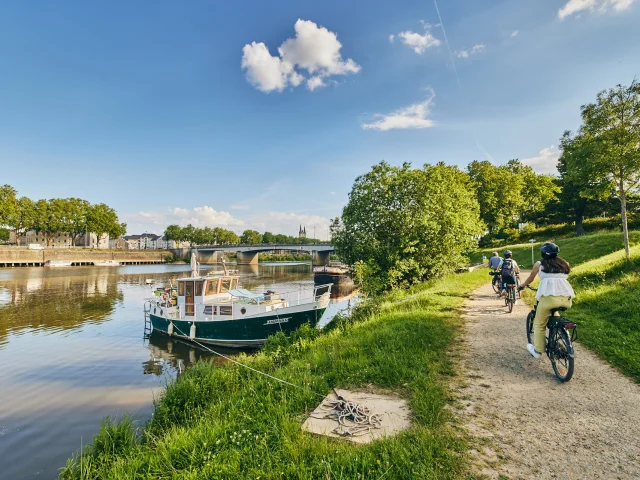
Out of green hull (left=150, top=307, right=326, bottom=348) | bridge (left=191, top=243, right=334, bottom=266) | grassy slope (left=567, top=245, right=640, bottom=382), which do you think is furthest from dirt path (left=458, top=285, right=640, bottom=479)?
bridge (left=191, top=243, right=334, bottom=266)

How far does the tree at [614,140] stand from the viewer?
48.3 ft

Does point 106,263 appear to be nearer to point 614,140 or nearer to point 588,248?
point 588,248

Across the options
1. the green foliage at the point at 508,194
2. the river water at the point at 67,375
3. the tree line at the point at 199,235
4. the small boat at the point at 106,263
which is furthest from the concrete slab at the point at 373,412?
the tree line at the point at 199,235

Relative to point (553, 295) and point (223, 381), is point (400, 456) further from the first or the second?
point (223, 381)

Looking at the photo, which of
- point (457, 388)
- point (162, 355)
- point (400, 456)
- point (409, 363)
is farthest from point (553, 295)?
point (162, 355)

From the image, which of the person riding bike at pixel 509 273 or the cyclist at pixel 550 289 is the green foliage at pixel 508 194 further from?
the cyclist at pixel 550 289

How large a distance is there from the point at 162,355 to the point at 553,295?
1761 centimetres

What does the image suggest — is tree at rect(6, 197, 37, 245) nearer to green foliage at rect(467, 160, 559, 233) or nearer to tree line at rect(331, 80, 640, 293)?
tree line at rect(331, 80, 640, 293)

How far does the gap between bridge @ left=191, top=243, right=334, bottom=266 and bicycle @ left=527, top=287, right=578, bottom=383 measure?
69.7 metres

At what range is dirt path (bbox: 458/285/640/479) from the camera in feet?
11.6

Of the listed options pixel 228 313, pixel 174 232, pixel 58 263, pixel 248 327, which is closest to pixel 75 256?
pixel 58 263

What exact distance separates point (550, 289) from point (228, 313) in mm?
15414

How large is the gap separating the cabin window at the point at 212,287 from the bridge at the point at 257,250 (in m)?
57.0

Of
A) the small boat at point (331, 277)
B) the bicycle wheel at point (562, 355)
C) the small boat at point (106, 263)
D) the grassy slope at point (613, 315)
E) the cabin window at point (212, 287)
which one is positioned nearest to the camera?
the bicycle wheel at point (562, 355)
